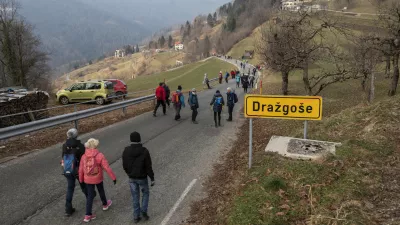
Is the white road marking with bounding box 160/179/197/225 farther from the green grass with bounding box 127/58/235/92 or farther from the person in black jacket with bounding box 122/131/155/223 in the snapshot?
the green grass with bounding box 127/58/235/92

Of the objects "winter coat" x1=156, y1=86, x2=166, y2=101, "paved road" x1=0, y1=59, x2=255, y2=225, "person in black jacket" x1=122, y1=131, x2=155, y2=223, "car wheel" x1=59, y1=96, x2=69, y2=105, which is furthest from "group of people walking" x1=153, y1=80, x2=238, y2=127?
"car wheel" x1=59, y1=96, x2=69, y2=105

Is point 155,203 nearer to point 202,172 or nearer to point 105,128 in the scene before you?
point 202,172

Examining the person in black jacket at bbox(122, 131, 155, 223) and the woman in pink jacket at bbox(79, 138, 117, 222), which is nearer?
the person in black jacket at bbox(122, 131, 155, 223)

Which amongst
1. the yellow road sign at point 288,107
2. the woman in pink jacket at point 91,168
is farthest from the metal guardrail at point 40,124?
the yellow road sign at point 288,107

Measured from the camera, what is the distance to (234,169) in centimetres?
907

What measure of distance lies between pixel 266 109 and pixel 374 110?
6.13m

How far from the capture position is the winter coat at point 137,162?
596 centimetres

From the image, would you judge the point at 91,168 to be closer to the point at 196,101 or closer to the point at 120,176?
the point at 120,176

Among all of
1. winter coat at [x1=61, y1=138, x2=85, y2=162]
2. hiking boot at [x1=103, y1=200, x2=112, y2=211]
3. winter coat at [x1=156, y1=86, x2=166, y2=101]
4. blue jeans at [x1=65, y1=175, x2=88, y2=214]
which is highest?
winter coat at [x1=156, y1=86, x2=166, y2=101]

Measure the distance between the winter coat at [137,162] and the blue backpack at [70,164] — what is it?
3.76 ft

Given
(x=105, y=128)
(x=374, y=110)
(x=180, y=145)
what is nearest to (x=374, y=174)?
(x=374, y=110)

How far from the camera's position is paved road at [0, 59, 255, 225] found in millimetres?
6541

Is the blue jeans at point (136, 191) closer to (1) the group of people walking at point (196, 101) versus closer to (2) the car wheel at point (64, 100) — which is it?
(1) the group of people walking at point (196, 101)

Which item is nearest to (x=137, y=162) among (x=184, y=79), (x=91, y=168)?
(x=91, y=168)
